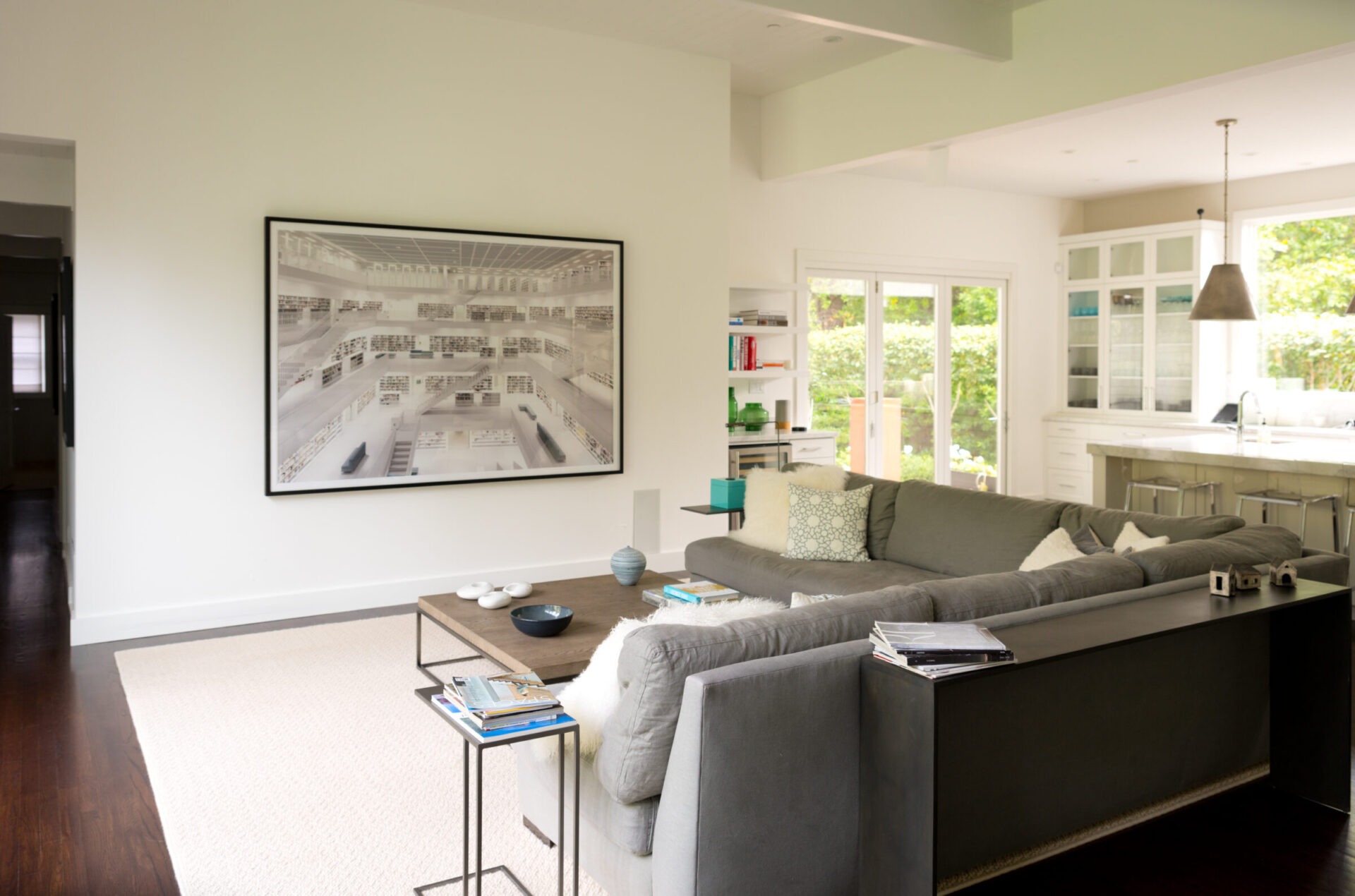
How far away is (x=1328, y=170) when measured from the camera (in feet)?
26.7

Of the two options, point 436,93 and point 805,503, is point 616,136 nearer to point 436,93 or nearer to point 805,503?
point 436,93

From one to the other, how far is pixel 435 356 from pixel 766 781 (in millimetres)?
3887

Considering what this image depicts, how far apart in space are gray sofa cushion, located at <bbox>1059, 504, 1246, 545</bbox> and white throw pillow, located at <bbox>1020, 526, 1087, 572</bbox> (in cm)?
25

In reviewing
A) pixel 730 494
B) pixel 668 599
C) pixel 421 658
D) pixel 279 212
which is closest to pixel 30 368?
pixel 279 212

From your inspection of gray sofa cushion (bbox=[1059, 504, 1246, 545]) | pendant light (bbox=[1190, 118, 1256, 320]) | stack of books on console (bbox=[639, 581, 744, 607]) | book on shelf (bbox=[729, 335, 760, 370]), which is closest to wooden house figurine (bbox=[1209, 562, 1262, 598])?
gray sofa cushion (bbox=[1059, 504, 1246, 545])

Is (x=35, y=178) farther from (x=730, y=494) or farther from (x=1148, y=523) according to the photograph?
(x=1148, y=523)

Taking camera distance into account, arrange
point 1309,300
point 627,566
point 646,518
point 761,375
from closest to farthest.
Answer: point 627,566
point 646,518
point 761,375
point 1309,300

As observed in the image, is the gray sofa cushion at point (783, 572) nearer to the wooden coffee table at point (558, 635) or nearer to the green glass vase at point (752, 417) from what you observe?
the wooden coffee table at point (558, 635)

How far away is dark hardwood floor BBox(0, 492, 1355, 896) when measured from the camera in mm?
2643

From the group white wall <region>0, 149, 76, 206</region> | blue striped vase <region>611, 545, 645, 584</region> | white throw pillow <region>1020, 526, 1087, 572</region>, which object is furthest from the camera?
→ white wall <region>0, 149, 76, 206</region>

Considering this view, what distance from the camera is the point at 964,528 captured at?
445cm

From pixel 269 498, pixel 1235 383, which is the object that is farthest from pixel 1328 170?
pixel 269 498

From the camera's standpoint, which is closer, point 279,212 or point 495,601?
point 495,601

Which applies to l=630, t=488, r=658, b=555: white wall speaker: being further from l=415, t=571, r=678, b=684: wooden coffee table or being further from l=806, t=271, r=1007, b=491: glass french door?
l=806, t=271, r=1007, b=491: glass french door
